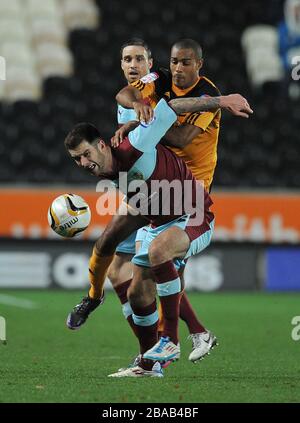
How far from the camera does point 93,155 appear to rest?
677 centimetres

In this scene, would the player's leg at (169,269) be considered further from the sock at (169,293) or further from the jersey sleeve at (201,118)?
the jersey sleeve at (201,118)

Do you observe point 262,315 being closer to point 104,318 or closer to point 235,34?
point 104,318

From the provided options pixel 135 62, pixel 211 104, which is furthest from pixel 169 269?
pixel 135 62

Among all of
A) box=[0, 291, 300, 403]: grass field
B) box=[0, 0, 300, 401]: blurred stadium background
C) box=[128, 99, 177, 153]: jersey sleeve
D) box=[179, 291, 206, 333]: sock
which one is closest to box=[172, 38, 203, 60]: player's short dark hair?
box=[128, 99, 177, 153]: jersey sleeve

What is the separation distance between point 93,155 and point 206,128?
37.1 inches

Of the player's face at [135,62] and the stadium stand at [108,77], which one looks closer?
the player's face at [135,62]

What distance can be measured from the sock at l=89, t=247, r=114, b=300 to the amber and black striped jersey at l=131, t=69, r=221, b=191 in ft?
2.86

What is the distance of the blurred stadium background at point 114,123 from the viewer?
635 inches

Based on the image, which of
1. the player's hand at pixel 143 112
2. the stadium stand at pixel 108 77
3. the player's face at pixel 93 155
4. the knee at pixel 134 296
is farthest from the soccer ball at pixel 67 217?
the stadium stand at pixel 108 77

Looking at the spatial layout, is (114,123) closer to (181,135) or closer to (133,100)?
(133,100)

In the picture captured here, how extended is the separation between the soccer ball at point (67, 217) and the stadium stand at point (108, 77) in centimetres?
884

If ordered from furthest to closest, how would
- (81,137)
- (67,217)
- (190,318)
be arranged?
(190,318) < (67,217) < (81,137)

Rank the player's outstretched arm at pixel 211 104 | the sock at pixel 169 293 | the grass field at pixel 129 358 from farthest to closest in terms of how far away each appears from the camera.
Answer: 1. the player's outstretched arm at pixel 211 104
2. the sock at pixel 169 293
3. the grass field at pixel 129 358
